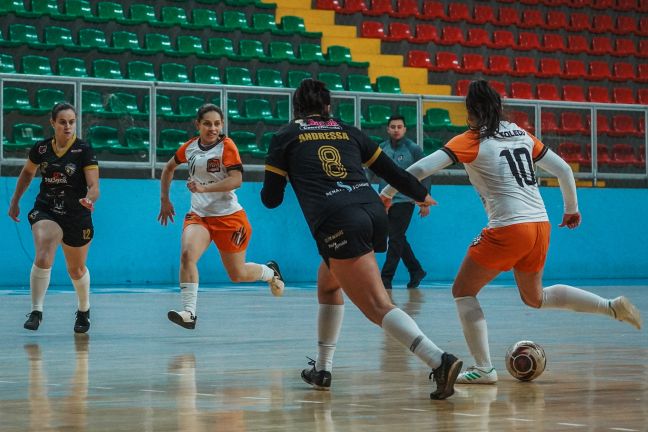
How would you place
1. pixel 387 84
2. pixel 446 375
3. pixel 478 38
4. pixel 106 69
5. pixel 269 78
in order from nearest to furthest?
pixel 446 375
pixel 106 69
pixel 269 78
pixel 387 84
pixel 478 38

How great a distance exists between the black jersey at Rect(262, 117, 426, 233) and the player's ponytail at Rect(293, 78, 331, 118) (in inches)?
2.6

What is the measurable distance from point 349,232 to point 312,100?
2.89 feet

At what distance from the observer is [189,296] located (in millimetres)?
10609

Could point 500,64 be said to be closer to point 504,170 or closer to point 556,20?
point 556,20

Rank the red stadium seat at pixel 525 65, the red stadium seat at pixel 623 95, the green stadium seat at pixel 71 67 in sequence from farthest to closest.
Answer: the red stadium seat at pixel 623 95, the red stadium seat at pixel 525 65, the green stadium seat at pixel 71 67

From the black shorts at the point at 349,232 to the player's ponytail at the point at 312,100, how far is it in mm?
659

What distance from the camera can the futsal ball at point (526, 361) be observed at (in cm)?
716

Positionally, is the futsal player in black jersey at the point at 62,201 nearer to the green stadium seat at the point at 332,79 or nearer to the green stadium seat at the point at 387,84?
the green stadium seat at the point at 332,79

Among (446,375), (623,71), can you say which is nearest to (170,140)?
(446,375)

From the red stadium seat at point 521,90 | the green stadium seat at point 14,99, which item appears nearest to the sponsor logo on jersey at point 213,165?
the green stadium seat at point 14,99

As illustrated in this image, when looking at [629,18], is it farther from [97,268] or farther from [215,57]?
[97,268]

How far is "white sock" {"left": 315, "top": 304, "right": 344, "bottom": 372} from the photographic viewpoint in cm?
702

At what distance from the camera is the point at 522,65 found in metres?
27.3

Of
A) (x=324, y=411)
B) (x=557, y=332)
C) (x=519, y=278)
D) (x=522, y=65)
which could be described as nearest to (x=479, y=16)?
(x=522, y=65)
